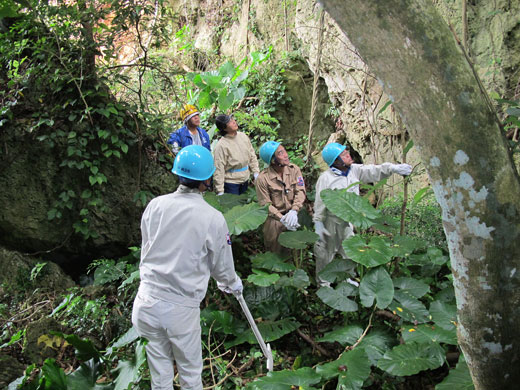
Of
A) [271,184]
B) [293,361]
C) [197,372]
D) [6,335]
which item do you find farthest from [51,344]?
[271,184]

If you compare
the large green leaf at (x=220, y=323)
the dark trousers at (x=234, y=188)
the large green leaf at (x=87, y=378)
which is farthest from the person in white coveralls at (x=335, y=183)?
the large green leaf at (x=87, y=378)

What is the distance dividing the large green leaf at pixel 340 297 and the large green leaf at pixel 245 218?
2.85ft

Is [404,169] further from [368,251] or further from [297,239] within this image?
[297,239]

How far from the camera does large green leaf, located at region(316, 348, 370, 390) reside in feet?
8.93

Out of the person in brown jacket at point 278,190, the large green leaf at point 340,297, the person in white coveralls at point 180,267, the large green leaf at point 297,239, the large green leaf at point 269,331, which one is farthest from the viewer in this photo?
the person in brown jacket at point 278,190

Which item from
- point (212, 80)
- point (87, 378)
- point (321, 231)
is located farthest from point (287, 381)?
point (212, 80)

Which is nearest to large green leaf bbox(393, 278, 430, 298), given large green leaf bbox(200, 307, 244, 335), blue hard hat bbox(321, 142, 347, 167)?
blue hard hat bbox(321, 142, 347, 167)

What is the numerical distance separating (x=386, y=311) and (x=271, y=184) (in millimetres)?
1688

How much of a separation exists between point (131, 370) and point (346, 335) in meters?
1.70

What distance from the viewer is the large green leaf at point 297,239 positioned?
399 cm

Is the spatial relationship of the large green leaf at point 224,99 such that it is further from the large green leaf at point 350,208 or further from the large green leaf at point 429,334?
the large green leaf at point 429,334

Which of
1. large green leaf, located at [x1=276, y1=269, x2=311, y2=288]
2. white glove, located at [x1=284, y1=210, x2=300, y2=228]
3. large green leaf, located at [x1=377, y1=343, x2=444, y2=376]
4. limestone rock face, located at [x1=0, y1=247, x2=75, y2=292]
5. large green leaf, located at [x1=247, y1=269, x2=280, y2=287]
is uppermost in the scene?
white glove, located at [x1=284, y1=210, x2=300, y2=228]

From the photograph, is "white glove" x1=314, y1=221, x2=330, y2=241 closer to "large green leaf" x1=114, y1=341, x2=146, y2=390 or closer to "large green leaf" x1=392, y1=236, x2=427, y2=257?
"large green leaf" x1=392, y1=236, x2=427, y2=257

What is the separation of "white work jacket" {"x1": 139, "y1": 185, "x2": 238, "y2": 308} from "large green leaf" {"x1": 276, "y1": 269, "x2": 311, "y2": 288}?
47.8 inches
